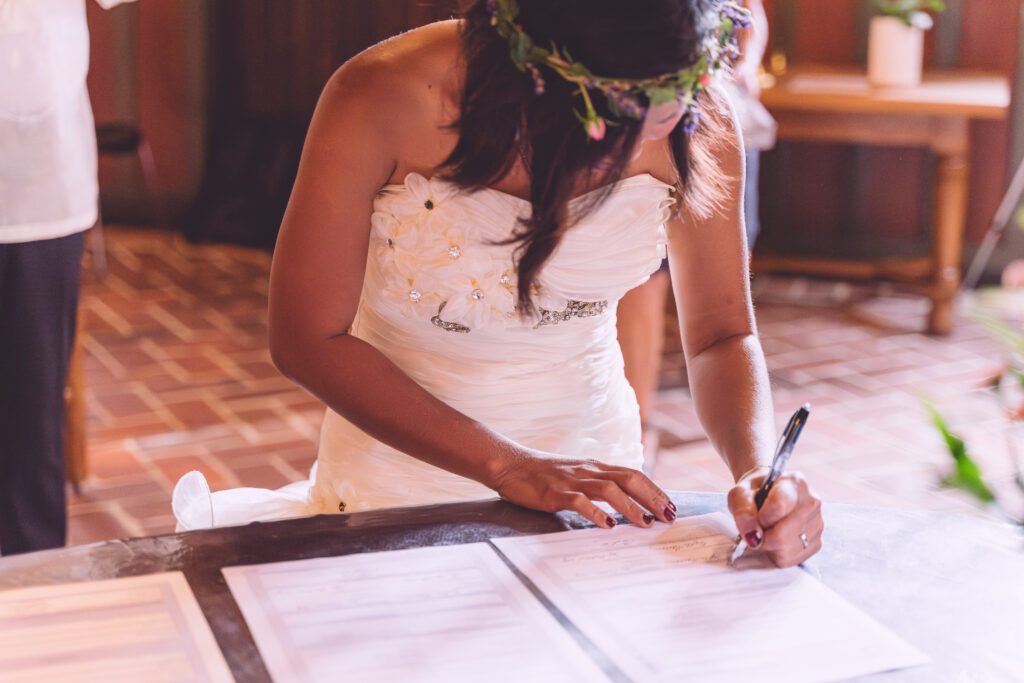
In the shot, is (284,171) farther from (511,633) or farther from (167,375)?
(511,633)

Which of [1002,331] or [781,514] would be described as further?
[781,514]

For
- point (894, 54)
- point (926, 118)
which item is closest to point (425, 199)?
point (926, 118)

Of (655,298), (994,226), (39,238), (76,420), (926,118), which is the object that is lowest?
(994,226)

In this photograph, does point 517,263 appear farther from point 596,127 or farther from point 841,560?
point 841,560

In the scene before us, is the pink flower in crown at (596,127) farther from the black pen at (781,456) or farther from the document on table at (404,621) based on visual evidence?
the document on table at (404,621)

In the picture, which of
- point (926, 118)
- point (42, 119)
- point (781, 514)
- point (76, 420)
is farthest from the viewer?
point (926, 118)

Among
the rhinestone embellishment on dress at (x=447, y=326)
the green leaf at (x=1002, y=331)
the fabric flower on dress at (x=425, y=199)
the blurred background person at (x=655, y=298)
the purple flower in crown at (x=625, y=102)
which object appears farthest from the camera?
the blurred background person at (x=655, y=298)

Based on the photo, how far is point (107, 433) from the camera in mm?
4043

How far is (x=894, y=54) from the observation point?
5.11 meters

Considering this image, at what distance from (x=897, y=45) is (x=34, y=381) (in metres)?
3.65

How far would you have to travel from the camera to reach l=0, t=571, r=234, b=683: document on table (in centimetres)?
113

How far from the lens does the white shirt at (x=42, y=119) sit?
253 cm

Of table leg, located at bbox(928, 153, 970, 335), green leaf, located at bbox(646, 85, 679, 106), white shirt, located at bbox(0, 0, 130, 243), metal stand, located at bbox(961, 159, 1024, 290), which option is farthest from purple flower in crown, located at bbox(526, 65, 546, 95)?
metal stand, located at bbox(961, 159, 1024, 290)

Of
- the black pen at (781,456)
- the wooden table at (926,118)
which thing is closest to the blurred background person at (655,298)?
the wooden table at (926,118)
